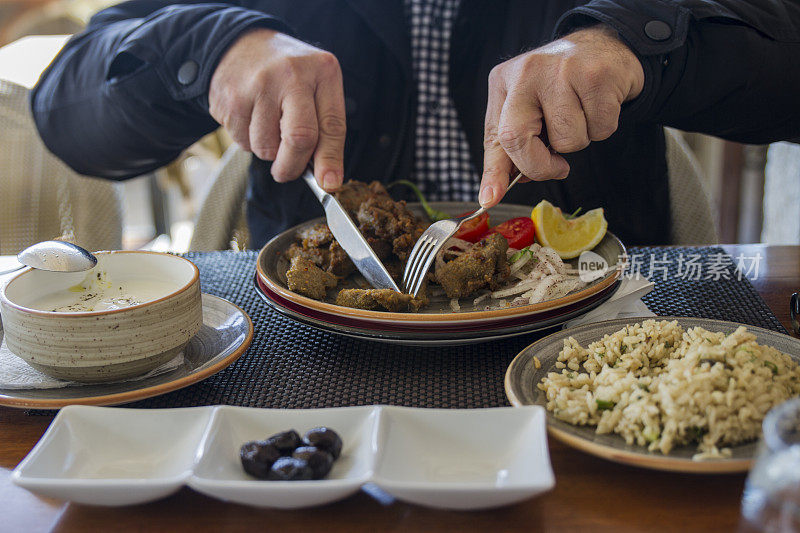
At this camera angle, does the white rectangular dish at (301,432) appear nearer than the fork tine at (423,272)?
Yes

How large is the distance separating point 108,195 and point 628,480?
2225 millimetres

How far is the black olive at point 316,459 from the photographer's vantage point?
79 centimetres

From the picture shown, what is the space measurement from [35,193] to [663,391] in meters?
2.32

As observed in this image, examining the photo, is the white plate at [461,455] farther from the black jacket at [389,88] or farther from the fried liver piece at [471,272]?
the black jacket at [389,88]

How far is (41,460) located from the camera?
0.82m

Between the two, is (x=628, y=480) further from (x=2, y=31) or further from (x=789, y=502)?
(x=2, y=31)

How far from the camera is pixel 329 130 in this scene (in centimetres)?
156

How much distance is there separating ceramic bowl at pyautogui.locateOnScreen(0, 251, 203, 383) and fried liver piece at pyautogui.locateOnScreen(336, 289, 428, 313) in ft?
0.89

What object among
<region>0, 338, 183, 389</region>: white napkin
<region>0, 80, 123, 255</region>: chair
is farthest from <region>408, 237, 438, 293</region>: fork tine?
<region>0, 80, 123, 255</region>: chair

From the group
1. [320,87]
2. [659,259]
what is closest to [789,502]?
[659,259]

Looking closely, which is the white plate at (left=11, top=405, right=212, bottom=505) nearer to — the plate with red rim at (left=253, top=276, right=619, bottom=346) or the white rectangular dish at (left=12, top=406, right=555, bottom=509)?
the white rectangular dish at (left=12, top=406, right=555, bottom=509)

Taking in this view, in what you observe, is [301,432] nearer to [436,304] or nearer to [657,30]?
[436,304]

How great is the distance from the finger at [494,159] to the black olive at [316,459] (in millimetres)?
659

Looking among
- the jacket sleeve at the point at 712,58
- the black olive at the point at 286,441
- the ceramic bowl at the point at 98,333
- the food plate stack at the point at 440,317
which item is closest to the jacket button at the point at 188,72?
the food plate stack at the point at 440,317
